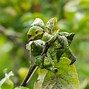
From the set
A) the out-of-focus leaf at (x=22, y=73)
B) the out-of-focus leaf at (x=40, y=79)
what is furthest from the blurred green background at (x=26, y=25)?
the out-of-focus leaf at (x=40, y=79)

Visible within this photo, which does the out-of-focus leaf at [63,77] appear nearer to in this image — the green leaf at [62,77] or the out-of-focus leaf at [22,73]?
the green leaf at [62,77]

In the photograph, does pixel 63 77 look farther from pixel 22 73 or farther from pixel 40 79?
pixel 22 73

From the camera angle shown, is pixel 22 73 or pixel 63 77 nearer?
pixel 63 77

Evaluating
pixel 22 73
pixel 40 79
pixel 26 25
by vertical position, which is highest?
pixel 26 25

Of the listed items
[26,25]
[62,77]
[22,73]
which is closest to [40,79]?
[62,77]

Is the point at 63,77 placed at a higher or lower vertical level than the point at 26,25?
lower

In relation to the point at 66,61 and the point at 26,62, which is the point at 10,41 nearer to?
the point at 26,62
